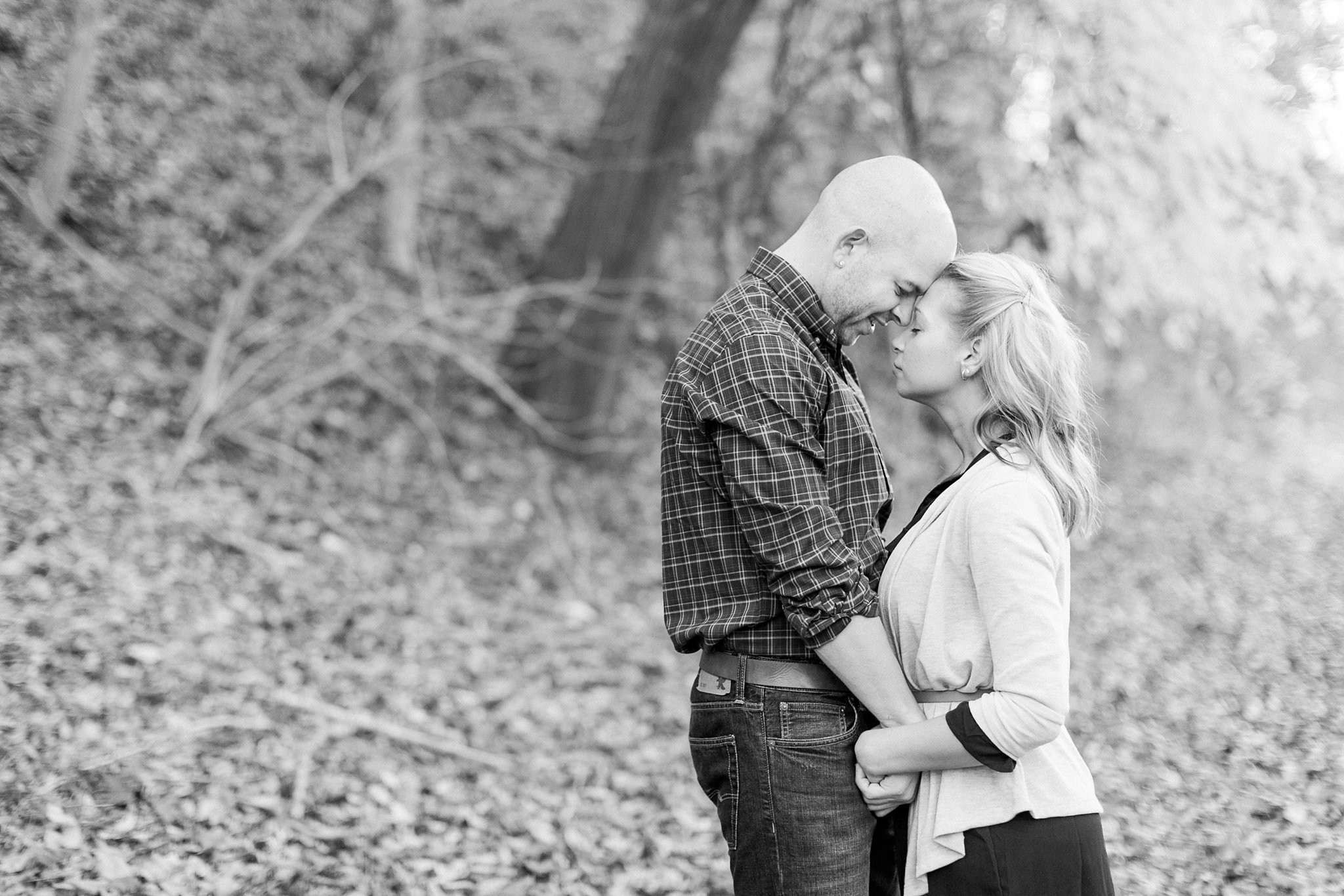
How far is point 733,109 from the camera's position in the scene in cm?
943

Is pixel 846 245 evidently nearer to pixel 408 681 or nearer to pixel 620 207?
pixel 408 681

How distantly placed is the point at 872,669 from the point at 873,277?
0.85 meters

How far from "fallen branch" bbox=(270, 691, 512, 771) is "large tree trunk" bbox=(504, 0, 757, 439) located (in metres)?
3.54

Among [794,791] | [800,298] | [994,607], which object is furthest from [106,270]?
[994,607]

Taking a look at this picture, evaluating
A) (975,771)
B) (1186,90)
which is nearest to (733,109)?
(1186,90)

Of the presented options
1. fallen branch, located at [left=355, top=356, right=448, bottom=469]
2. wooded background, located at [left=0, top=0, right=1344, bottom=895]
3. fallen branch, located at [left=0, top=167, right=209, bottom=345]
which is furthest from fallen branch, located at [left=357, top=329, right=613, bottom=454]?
fallen branch, located at [left=0, top=167, right=209, bottom=345]

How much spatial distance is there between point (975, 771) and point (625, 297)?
6.04m

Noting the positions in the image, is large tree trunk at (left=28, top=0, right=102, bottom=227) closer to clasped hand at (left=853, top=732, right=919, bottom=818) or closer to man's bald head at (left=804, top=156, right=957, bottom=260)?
man's bald head at (left=804, top=156, right=957, bottom=260)

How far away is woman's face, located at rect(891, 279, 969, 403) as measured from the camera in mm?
2297

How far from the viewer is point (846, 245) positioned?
2322mm

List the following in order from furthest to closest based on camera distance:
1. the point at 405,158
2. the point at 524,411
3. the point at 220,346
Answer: the point at 405,158 → the point at 524,411 → the point at 220,346

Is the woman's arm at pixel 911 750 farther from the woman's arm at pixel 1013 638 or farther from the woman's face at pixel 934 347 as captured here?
the woman's face at pixel 934 347

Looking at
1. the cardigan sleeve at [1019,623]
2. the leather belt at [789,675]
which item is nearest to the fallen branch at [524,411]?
the leather belt at [789,675]

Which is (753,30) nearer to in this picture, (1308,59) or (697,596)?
(1308,59)
